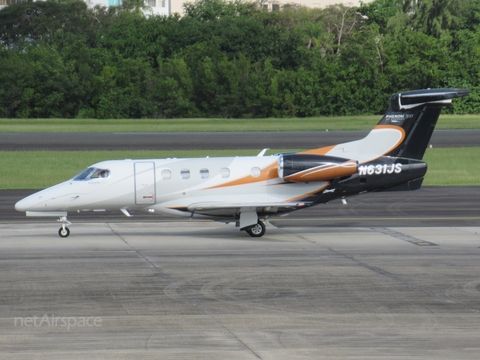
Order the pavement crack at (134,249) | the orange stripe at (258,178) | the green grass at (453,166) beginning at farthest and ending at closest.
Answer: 1. the green grass at (453,166)
2. the orange stripe at (258,178)
3. the pavement crack at (134,249)

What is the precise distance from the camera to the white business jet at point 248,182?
22.4 meters

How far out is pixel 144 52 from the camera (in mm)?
92875

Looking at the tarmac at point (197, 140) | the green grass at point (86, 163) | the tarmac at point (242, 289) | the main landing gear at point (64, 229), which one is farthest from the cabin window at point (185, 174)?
the tarmac at point (197, 140)

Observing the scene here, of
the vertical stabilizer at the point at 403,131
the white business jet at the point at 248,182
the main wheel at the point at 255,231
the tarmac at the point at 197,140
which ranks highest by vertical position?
the vertical stabilizer at the point at 403,131

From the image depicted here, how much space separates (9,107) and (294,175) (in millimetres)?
67737

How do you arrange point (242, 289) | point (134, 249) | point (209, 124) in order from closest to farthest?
point (242, 289), point (134, 249), point (209, 124)

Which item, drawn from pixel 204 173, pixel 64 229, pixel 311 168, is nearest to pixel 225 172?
pixel 204 173

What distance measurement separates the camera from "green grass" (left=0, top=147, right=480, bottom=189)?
37.6 metres

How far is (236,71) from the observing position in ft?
278

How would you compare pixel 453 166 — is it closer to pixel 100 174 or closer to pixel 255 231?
pixel 255 231

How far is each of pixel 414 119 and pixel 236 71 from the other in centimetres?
6242

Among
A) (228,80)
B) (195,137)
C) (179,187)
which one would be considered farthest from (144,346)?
(228,80)

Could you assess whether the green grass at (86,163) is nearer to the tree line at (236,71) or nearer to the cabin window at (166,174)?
the cabin window at (166,174)

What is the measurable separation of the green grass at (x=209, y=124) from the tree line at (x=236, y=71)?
4.68m
